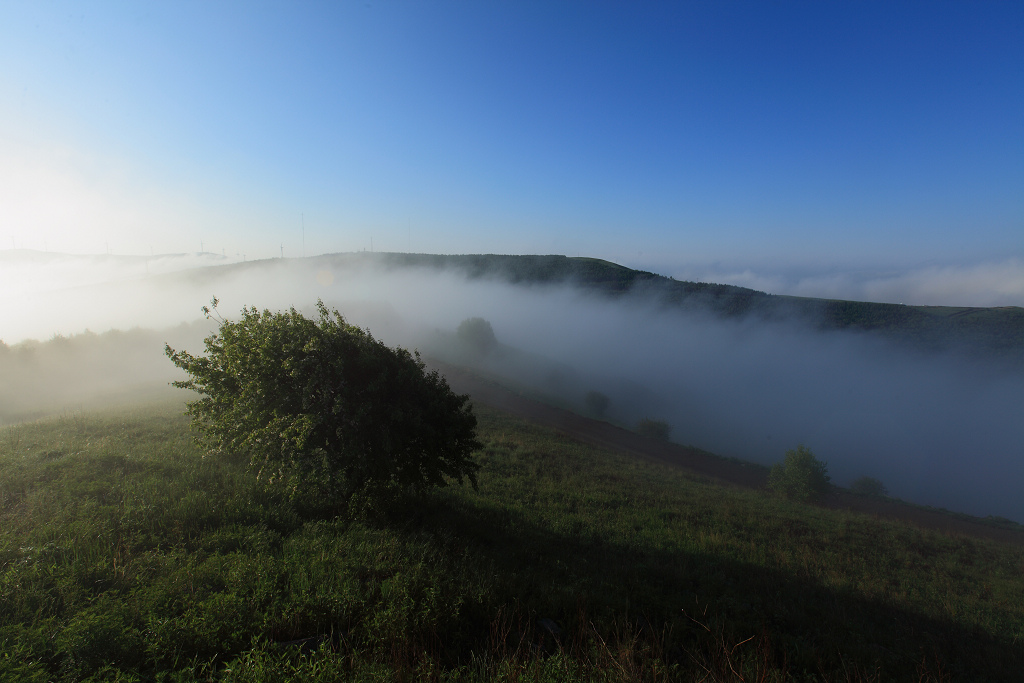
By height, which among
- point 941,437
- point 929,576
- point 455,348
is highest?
point 929,576

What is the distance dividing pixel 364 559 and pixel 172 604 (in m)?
2.61

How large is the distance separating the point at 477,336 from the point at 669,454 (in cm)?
4986

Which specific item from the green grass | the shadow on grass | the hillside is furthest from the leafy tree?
the hillside

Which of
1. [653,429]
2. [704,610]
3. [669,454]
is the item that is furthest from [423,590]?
[653,429]

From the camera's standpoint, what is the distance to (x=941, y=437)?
111 m

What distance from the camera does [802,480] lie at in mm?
31797

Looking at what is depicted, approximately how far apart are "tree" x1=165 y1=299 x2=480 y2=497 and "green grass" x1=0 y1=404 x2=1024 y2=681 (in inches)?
42.9

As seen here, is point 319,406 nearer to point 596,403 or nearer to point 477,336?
point 596,403

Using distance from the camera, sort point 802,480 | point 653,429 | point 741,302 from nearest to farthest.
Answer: point 802,480, point 653,429, point 741,302

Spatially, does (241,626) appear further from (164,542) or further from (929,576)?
(929,576)

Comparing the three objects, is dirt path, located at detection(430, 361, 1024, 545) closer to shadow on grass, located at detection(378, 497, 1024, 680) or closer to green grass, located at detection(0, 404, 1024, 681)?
green grass, located at detection(0, 404, 1024, 681)

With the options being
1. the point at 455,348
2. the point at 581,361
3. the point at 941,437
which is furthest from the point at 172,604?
the point at 941,437

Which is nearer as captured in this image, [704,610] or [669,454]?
[704,610]

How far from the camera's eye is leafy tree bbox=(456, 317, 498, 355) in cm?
8184
